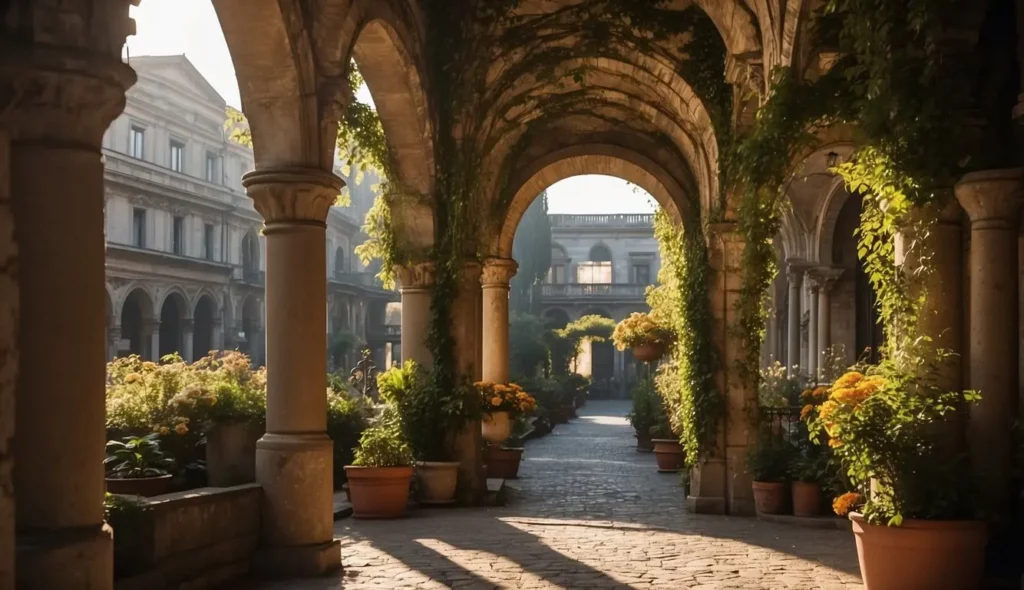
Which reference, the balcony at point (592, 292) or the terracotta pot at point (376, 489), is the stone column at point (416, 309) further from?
the balcony at point (592, 292)

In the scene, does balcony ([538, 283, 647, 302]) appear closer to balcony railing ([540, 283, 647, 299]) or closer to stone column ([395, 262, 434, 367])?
balcony railing ([540, 283, 647, 299])

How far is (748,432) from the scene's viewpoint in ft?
40.0

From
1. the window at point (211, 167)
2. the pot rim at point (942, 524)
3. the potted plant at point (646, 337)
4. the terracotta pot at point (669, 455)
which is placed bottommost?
the terracotta pot at point (669, 455)

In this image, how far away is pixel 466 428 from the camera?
12.3 m

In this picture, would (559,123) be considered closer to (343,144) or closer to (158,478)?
(343,144)

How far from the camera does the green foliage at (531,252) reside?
165 ft

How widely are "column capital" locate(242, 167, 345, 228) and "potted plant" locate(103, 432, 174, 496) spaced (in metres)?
1.95

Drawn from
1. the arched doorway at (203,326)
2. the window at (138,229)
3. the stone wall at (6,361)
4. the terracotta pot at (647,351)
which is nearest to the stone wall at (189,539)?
the stone wall at (6,361)

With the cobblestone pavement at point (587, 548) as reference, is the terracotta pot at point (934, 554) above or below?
above

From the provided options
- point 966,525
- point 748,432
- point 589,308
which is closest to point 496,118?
point 748,432

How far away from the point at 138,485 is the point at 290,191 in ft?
7.67

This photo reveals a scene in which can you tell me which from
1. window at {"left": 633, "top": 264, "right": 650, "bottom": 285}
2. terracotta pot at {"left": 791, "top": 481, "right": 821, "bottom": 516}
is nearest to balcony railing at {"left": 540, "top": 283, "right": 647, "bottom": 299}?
window at {"left": 633, "top": 264, "right": 650, "bottom": 285}

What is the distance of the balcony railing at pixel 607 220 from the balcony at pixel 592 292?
4.77 metres

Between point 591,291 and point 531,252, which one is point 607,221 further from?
point 531,252
